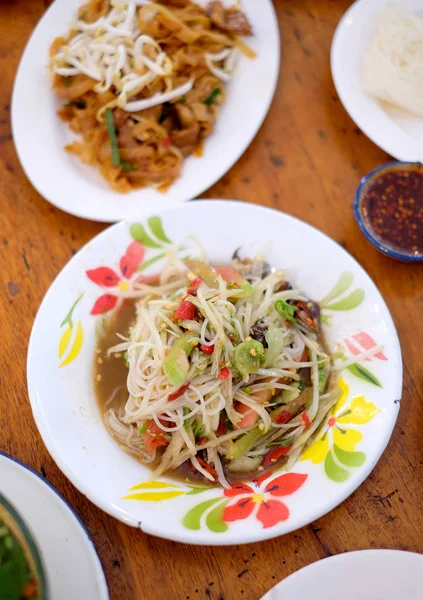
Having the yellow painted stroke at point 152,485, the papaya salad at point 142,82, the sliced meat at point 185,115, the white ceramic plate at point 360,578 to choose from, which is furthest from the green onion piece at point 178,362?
the sliced meat at point 185,115

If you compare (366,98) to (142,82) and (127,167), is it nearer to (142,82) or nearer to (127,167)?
(142,82)

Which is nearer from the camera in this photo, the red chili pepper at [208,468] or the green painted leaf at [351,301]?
the red chili pepper at [208,468]

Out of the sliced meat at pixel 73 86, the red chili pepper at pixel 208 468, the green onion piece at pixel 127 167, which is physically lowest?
the red chili pepper at pixel 208 468

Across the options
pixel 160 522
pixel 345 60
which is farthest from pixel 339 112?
pixel 160 522

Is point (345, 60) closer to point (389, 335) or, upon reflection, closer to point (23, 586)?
point (389, 335)

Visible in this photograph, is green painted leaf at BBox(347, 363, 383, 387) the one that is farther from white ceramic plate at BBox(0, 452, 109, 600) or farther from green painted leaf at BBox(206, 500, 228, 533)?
white ceramic plate at BBox(0, 452, 109, 600)

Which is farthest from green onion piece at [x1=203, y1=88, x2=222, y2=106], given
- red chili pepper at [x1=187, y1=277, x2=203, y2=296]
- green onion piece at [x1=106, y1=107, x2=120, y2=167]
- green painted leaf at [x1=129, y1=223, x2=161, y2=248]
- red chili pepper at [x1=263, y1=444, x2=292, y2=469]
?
red chili pepper at [x1=263, y1=444, x2=292, y2=469]

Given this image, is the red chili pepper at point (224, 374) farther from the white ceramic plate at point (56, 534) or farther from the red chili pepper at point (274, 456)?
the white ceramic plate at point (56, 534)

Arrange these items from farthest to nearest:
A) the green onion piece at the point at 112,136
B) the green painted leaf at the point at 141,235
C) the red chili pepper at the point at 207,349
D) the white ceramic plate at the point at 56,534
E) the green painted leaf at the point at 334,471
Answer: the green onion piece at the point at 112,136, the green painted leaf at the point at 141,235, the red chili pepper at the point at 207,349, the green painted leaf at the point at 334,471, the white ceramic plate at the point at 56,534
